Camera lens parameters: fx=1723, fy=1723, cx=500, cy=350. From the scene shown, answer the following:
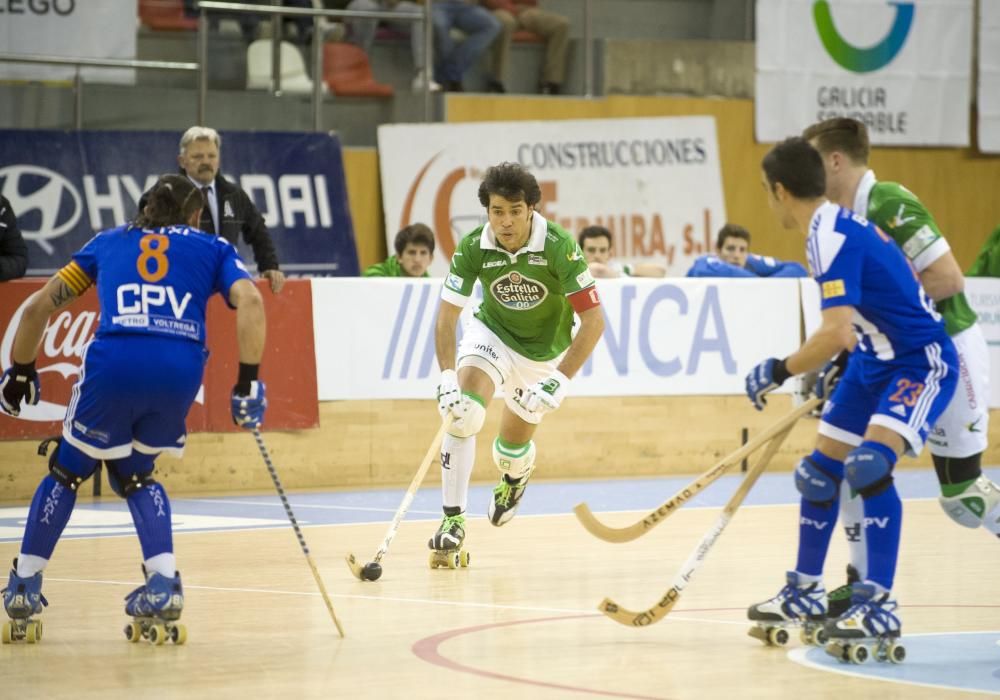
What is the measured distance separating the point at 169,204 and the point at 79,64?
Result: 845 centimetres

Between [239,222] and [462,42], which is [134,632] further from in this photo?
[462,42]

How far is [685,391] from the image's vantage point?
46.4 ft

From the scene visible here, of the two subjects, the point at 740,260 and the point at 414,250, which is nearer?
the point at 414,250

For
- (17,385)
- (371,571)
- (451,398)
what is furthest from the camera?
(451,398)

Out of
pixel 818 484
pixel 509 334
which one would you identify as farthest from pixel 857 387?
pixel 509 334

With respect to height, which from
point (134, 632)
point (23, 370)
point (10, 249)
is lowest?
point (134, 632)

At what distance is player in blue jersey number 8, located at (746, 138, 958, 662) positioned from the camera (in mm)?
6480

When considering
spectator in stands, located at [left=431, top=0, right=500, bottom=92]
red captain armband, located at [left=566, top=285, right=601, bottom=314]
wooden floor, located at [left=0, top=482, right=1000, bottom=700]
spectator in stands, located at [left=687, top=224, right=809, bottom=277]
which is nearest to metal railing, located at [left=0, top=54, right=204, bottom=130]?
spectator in stands, located at [left=431, top=0, right=500, bottom=92]

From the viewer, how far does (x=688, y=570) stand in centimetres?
694

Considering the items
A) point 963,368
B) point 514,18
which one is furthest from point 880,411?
point 514,18

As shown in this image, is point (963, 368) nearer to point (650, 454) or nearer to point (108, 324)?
point (108, 324)

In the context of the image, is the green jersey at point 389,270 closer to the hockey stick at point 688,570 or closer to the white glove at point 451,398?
the white glove at point 451,398

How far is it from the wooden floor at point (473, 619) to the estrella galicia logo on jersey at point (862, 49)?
29.8 ft

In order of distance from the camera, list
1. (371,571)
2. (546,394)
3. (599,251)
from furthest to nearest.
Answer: (599,251)
(546,394)
(371,571)
